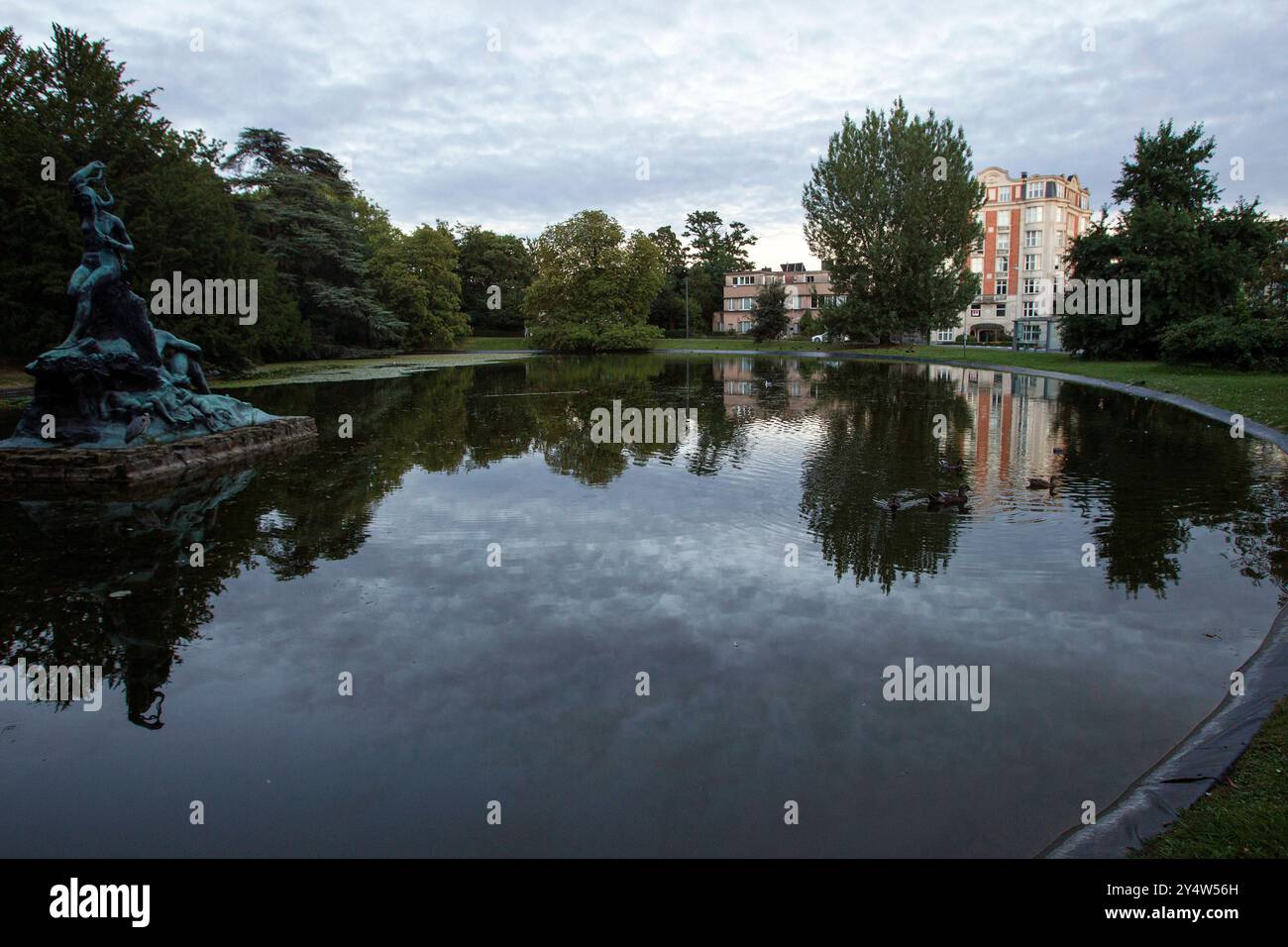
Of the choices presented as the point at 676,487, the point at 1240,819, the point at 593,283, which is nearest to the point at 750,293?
the point at 593,283

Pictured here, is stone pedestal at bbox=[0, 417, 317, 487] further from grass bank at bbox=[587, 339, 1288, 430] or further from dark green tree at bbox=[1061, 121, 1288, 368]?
dark green tree at bbox=[1061, 121, 1288, 368]

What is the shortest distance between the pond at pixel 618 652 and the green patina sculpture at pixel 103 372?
187 cm

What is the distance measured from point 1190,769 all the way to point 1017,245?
86178 mm

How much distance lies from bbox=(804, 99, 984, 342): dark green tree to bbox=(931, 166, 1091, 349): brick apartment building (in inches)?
995

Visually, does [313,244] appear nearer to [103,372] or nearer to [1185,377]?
[103,372]

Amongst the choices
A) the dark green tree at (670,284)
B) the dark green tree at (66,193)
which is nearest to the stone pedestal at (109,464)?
the dark green tree at (66,193)

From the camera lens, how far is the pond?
429cm

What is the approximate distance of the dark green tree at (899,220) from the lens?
53.2 m

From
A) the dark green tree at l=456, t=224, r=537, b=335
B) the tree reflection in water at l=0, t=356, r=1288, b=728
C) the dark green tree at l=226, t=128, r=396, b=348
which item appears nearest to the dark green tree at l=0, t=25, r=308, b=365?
the tree reflection in water at l=0, t=356, r=1288, b=728

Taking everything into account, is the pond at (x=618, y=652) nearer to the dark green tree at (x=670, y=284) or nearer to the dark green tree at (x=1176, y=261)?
the dark green tree at (x=1176, y=261)

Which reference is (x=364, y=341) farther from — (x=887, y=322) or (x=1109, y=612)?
(x=1109, y=612)

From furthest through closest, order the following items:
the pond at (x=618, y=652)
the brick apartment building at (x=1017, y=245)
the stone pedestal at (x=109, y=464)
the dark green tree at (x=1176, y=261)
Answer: the brick apartment building at (x=1017, y=245)
the dark green tree at (x=1176, y=261)
the stone pedestal at (x=109, y=464)
the pond at (x=618, y=652)

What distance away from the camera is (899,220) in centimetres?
5447

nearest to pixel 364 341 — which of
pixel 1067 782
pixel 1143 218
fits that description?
pixel 1143 218
